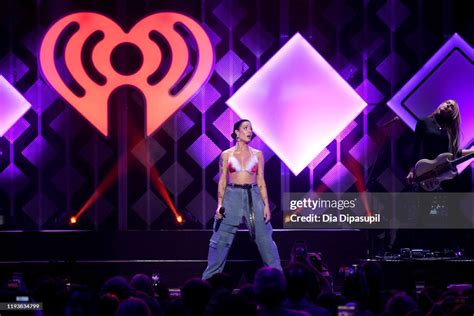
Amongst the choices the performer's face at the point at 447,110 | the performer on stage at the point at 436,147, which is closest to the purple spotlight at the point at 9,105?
the performer on stage at the point at 436,147

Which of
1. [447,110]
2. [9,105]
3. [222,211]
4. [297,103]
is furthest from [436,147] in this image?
[9,105]

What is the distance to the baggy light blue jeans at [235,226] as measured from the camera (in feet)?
28.5

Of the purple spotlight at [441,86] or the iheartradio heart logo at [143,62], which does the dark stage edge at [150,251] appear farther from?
the purple spotlight at [441,86]

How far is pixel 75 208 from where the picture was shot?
12.1 m

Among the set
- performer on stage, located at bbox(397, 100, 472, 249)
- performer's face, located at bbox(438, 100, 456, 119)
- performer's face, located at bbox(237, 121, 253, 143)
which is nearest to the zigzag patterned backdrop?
performer on stage, located at bbox(397, 100, 472, 249)

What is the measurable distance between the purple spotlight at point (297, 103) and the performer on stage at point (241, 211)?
9.60ft

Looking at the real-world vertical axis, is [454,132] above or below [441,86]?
below

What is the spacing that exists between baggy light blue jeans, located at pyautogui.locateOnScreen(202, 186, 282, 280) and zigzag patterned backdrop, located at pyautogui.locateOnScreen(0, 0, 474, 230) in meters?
3.19

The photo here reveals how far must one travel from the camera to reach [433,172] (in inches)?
412

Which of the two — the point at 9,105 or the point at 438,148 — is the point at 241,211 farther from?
the point at 9,105

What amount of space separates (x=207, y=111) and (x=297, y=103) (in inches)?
53.4

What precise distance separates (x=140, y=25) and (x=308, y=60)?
8.27 ft

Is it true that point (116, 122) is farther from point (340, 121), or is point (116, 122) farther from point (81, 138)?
point (340, 121)

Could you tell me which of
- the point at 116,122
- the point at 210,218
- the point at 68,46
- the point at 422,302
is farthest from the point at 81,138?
the point at 422,302
